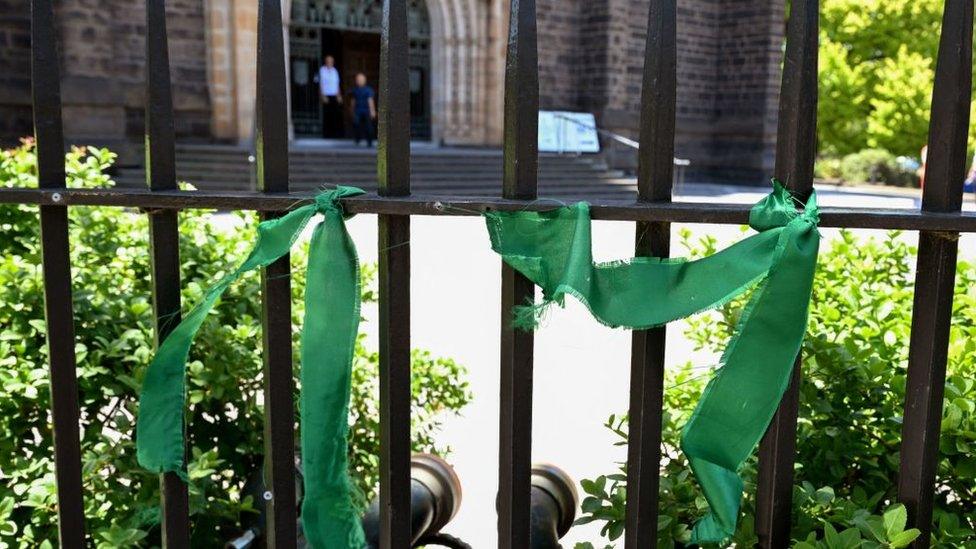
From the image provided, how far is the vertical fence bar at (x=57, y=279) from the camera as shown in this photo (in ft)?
5.37

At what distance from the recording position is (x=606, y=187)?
17922mm

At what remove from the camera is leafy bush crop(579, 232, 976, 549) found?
61.0 inches

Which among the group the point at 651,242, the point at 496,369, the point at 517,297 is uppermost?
the point at 651,242

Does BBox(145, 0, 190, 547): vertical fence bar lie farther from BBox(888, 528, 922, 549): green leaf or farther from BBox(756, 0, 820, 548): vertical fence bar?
BBox(888, 528, 922, 549): green leaf

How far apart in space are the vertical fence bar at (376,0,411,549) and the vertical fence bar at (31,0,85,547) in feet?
1.99

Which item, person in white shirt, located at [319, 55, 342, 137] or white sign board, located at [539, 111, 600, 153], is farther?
white sign board, located at [539, 111, 600, 153]

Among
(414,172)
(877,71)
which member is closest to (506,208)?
(414,172)

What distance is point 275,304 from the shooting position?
1.63 m

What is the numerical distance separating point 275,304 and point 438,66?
1920 cm

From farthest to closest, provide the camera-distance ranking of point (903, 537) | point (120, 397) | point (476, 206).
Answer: point (120, 397) < point (476, 206) < point (903, 537)

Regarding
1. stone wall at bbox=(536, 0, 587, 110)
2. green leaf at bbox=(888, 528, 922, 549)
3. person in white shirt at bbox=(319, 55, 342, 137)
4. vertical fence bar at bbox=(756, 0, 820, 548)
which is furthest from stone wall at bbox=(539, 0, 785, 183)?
green leaf at bbox=(888, 528, 922, 549)

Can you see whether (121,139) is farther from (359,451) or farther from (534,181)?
(534,181)

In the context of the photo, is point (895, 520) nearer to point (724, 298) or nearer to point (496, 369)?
point (724, 298)

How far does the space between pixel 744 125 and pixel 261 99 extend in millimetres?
23158
